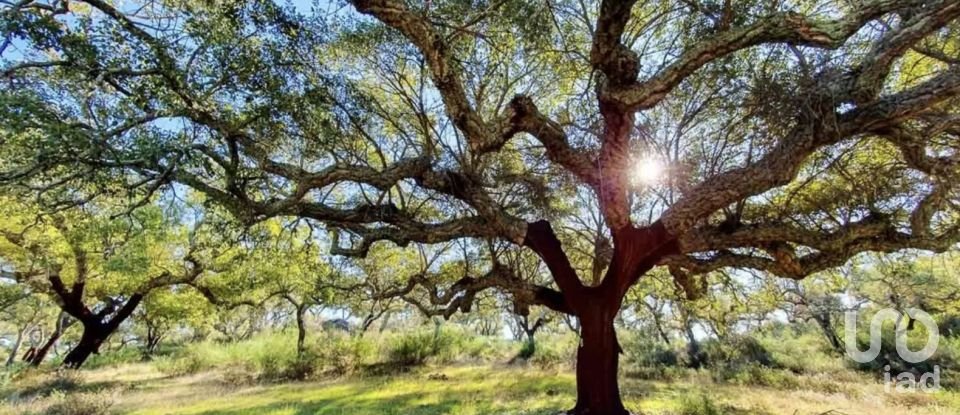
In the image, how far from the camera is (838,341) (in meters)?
14.8

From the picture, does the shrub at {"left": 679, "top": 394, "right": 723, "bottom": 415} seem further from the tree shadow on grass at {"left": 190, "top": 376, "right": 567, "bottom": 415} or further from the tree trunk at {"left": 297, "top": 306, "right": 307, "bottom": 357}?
the tree trunk at {"left": 297, "top": 306, "right": 307, "bottom": 357}

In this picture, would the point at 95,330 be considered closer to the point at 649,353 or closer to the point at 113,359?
the point at 113,359

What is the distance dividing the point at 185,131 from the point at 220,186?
956 mm

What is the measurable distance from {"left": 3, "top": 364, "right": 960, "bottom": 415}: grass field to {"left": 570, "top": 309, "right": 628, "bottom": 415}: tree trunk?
43.5 inches

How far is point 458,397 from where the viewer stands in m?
8.27

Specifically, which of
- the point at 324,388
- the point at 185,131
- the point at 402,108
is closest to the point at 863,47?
the point at 402,108

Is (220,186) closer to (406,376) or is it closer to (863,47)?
(863,47)

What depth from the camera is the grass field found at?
698cm

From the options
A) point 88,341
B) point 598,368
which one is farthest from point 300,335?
point 598,368

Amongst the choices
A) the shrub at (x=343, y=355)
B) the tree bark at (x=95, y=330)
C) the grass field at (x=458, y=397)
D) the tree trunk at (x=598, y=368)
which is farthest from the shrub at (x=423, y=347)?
the tree trunk at (x=598, y=368)

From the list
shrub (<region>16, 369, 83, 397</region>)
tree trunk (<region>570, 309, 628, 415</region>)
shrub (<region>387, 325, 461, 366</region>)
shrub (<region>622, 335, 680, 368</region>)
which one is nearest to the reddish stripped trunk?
tree trunk (<region>570, 309, 628, 415</region>)

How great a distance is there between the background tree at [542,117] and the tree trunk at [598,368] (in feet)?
0.10

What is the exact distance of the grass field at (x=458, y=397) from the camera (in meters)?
6.98

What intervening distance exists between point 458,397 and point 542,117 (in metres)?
6.06
